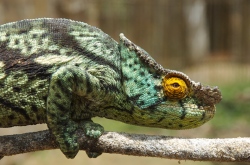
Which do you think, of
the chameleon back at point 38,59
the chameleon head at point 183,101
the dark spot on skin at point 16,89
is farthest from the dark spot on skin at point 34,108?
the chameleon head at point 183,101

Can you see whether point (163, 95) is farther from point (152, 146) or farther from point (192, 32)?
point (192, 32)

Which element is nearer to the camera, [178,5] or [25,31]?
[25,31]

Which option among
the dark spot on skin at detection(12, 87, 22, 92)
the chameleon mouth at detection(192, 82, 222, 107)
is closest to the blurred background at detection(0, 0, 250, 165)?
the chameleon mouth at detection(192, 82, 222, 107)

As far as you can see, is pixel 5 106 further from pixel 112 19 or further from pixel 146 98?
pixel 112 19

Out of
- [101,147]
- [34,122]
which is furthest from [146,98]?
[34,122]

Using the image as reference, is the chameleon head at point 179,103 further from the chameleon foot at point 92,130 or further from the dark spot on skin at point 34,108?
the dark spot on skin at point 34,108

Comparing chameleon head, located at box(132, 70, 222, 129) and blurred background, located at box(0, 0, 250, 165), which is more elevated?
blurred background, located at box(0, 0, 250, 165)

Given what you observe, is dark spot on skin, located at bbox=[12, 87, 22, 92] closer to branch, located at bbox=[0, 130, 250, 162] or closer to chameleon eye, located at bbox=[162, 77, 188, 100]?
branch, located at bbox=[0, 130, 250, 162]
